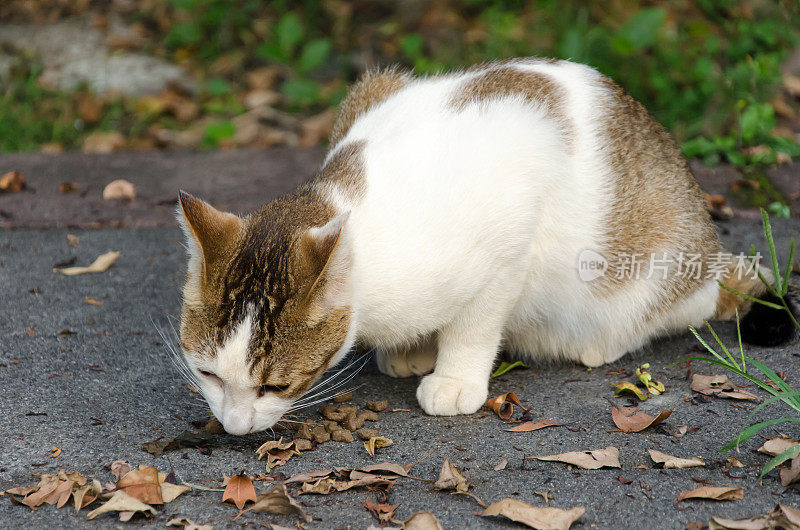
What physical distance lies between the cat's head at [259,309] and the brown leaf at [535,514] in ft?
2.44

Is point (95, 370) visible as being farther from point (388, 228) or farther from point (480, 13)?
point (480, 13)

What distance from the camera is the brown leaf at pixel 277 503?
95.7 inches

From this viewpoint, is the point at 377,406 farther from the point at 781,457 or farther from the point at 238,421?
the point at 781,457

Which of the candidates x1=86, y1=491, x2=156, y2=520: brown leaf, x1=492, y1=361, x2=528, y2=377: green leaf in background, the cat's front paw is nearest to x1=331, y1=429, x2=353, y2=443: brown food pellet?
the cat's front paw

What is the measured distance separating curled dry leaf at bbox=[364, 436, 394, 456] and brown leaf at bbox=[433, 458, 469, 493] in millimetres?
272

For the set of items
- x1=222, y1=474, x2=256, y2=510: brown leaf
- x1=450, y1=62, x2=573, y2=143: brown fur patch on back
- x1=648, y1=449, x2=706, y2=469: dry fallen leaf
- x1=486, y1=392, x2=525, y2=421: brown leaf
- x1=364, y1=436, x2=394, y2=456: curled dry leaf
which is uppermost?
x1=450, y1=62, x2=573, y2=143: brown fur patch on back

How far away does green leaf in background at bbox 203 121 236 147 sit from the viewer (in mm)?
6543

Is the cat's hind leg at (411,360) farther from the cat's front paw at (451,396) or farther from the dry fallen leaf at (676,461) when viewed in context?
the dry fallen leaf at (676,461)

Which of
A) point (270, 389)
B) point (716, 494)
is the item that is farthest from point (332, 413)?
point (716, 494)

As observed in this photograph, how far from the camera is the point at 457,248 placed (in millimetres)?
2934

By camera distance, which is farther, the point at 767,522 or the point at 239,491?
the point at 239,491

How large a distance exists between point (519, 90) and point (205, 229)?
56.6 inches

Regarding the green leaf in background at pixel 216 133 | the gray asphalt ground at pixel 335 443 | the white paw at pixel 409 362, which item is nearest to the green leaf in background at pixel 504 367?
the gray asphalt ground at pixel 335 443

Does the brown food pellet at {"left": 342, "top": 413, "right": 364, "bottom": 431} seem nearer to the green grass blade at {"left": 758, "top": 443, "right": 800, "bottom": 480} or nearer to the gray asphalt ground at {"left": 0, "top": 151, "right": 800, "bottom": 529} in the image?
the gray asphalt ground at {"left": 0, "top": 151, "right": 800, "bottom": 529}
